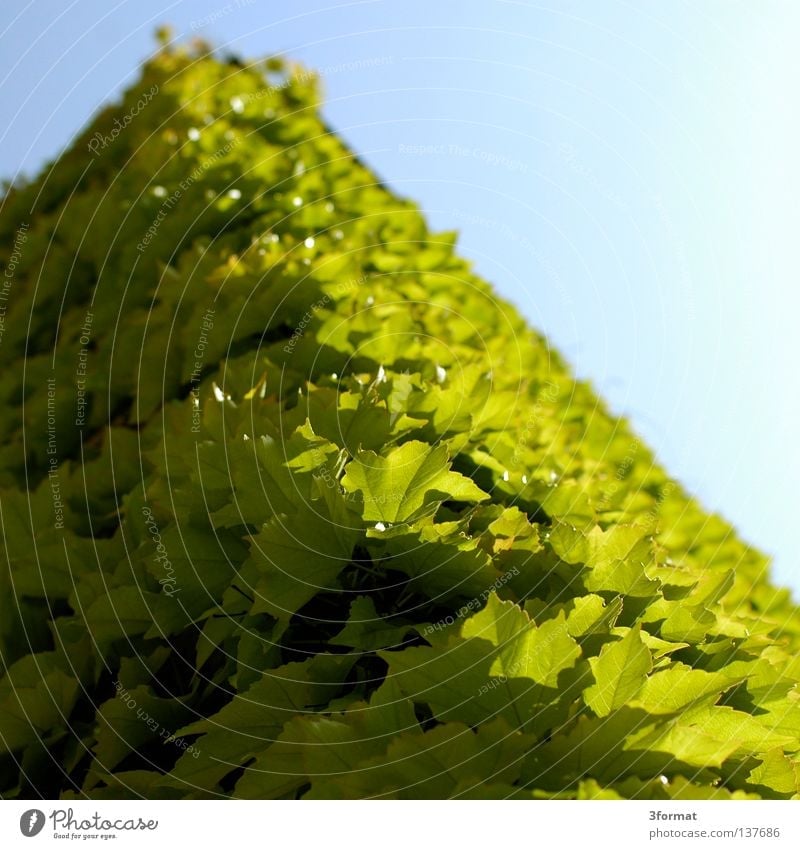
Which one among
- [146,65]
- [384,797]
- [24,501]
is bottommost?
[384,797]

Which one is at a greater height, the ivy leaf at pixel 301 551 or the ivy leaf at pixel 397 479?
the ivy leaf at pixel 397 479

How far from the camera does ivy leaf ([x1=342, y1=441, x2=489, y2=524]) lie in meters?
1.13

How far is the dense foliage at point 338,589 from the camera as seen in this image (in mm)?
984

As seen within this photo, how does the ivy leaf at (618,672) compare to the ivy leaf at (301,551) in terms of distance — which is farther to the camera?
the ivy leaf at (301,551)

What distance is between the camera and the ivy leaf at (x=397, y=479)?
1135 mm

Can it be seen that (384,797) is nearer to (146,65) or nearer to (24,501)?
(24,501)

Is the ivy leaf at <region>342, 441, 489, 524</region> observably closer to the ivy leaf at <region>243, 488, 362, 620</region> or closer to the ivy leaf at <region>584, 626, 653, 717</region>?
the ivy leaf at <region>243, 488, 362, 620</region>

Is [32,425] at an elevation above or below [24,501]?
above

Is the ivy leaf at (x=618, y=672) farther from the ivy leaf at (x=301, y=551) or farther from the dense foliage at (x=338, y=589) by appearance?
the ivy leaf at (x=301, y=551)

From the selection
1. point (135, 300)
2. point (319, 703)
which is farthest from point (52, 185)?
point (319, 703)

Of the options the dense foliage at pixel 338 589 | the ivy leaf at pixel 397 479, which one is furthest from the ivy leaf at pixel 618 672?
the ivy leaf at pixel 397 479

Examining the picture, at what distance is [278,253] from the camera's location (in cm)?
241

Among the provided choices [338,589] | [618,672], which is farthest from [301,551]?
[618,672]
